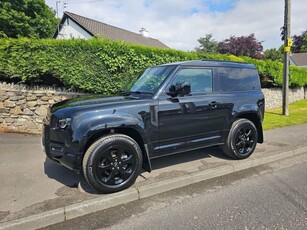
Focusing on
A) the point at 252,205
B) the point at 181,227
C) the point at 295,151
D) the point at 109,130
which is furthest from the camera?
the point at 295,151

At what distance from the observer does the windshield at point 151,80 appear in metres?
4.33

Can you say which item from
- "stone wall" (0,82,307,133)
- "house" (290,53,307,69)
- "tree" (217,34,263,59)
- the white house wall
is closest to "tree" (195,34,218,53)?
"tree" (217,34,263,59)

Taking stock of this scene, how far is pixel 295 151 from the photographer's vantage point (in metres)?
5.72

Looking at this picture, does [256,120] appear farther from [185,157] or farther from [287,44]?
[287,44]

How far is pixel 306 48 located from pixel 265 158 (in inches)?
2481

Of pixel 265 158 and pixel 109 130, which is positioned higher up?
pixel 109 130

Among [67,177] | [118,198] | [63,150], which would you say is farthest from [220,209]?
[67,177]

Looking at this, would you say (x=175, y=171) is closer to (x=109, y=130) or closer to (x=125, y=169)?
(x=125, y=169)

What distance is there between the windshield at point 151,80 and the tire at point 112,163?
1.06 meters

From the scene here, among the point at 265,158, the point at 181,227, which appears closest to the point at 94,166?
the point at 181,227

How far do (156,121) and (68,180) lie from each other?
5.92ft

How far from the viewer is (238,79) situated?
5.15m

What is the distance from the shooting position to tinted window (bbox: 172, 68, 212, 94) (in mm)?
4416

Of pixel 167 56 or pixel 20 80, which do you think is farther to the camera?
pixel 167 56
